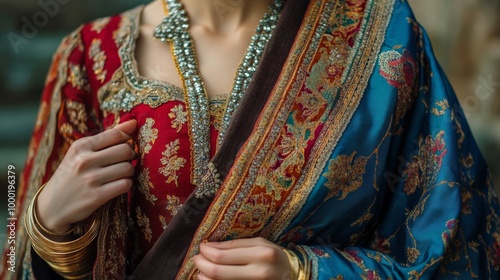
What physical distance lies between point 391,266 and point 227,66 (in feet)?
1.43

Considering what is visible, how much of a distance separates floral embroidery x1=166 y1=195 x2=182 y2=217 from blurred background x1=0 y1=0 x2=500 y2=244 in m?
0.96

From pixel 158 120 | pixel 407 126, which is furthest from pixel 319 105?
pixel 158 120

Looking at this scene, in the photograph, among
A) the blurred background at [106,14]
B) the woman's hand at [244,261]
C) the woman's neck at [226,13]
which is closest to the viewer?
the woman's hand at [244,261]

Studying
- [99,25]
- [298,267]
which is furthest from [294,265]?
[99,25]

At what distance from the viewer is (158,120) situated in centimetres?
131

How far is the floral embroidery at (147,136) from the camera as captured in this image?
51.6 inches

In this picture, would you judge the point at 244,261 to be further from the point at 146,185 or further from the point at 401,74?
the point at 401,74

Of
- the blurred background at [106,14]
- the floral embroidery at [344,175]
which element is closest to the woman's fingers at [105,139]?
the floral embroidery at [344,175]

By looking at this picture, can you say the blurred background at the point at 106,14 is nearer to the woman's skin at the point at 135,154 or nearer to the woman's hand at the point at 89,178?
the woman's skin at the point at 135,154

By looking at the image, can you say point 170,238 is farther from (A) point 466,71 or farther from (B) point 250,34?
(A) point 466,71

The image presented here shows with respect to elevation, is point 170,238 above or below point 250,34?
below

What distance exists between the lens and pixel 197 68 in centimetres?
136

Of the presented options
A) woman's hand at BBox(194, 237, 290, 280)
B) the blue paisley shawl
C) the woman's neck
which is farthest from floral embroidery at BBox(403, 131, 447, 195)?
the woman's neck

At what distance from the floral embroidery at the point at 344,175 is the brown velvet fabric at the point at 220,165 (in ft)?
0.49
